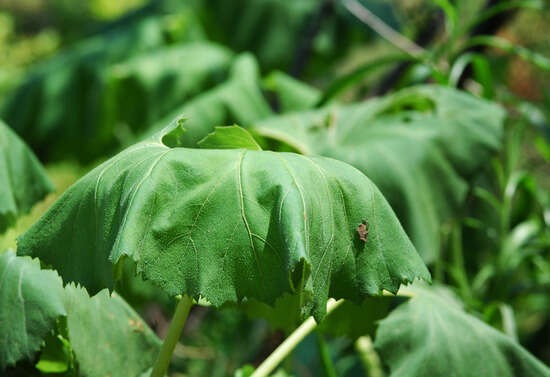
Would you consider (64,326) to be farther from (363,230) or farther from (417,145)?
(417,145)

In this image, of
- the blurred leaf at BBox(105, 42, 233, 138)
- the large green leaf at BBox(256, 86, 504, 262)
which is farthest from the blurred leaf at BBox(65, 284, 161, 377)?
the blurred leaf at BBox(105, 42, 233, 138)

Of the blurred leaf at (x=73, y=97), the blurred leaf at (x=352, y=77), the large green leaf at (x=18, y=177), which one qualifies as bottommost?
the blurred leaf at (x=73, y=97)

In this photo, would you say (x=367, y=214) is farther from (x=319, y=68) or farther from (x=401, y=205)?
(x=319, y=68)

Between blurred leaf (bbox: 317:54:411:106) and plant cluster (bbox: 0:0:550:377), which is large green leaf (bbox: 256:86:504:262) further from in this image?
blurred leaf (bbox: 317:54:411:106)

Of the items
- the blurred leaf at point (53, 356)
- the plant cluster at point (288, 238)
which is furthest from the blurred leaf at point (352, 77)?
the blurred leaf at point (53, 356)

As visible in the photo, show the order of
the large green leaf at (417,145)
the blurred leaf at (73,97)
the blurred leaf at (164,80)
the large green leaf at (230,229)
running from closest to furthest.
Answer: the large green leaf at (230,229) → the large green leaf at (417,145) → the blurred leaf at (164,80) → the blurred leaf at (73,97)

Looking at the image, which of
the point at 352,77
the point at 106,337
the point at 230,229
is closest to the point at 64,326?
the point at 106,337

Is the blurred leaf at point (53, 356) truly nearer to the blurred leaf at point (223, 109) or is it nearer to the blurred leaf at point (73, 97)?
the blurred leaf at point (223, 109)
